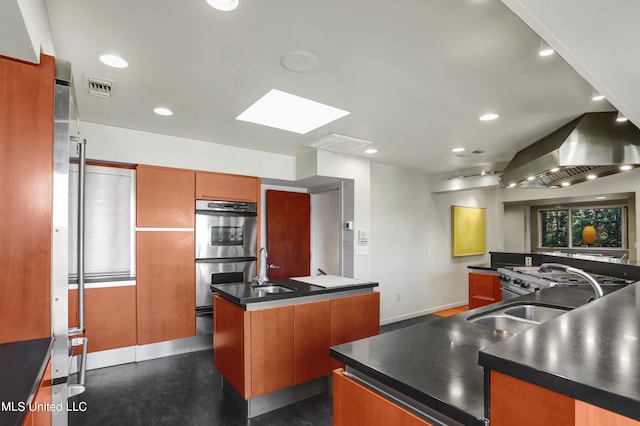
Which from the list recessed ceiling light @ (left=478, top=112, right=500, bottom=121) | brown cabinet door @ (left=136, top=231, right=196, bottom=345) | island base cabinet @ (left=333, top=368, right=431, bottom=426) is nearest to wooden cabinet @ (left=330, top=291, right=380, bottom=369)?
island base cabinet @ (left=333, top=368, right=431, bottom=426)

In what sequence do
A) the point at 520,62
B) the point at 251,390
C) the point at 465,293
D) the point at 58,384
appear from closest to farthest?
the point at 58,384
the point at 520,62
the point at 251,390
the point at 465,293

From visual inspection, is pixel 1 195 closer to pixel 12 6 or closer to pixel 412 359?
pixel 12 6

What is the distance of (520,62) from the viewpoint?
78.9 inches

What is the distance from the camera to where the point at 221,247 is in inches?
155

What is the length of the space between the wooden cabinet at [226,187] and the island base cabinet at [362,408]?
3.05 m

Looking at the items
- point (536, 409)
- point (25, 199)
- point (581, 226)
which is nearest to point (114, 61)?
point (25, 199)

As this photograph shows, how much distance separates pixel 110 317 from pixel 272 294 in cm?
198

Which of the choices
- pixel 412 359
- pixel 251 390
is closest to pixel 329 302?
pixel 251 390

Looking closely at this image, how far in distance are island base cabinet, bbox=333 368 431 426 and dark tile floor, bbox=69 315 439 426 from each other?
4.40 feet

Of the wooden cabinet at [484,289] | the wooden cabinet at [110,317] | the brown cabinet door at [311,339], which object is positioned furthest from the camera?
the wooden cabinet at [484,289]

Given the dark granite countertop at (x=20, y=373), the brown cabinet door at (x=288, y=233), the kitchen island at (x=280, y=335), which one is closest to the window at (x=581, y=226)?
the brown cabinet door at (x=288, y=233)

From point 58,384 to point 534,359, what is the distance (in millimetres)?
1663

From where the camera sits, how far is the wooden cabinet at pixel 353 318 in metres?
2.82

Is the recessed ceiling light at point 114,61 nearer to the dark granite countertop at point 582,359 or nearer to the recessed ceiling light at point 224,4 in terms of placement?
the recessed ceiling light at point 224,4
